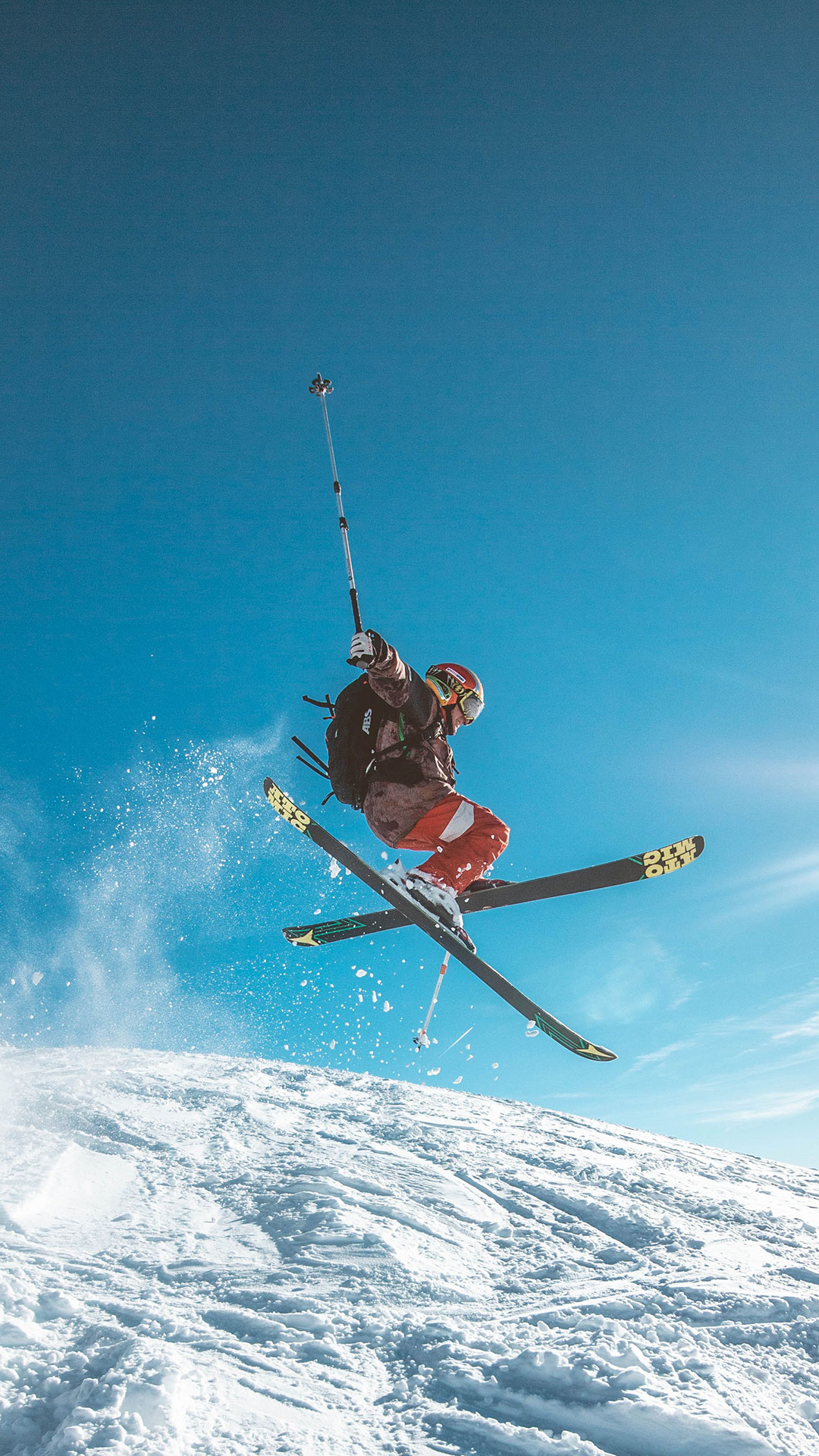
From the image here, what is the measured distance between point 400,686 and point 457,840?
1.41 metres

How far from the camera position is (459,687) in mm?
5551

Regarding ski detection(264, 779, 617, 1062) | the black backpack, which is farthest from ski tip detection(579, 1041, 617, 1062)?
the black backpack

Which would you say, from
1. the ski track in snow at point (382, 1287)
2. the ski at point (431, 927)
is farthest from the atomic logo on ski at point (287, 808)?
the ski track in snow at point (382, 1287)

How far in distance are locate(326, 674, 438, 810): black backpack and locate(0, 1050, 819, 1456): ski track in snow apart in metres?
3.68

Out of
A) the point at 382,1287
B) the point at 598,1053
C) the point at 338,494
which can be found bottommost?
the point at 382,1287

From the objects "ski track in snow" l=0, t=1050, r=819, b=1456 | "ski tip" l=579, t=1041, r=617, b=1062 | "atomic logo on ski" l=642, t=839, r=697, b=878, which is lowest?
"ski track in snow" l=0, t=1050, r=819, b=1456

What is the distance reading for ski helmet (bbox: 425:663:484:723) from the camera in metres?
5.51

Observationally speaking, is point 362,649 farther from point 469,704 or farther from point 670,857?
point 670,857

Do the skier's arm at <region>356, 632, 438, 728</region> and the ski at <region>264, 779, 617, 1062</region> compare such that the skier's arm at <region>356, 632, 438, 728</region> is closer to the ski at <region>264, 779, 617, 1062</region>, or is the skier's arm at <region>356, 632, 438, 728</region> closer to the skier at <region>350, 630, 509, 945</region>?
the skier at <region>350, 630, 509, 945</region>

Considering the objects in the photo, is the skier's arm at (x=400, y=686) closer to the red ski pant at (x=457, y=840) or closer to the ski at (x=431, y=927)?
the red ski pant at (x=457, y=840)

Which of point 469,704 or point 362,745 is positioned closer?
point 362,745

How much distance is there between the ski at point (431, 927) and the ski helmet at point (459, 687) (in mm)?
1504

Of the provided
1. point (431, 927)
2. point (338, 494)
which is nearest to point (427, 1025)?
point (431, 927)

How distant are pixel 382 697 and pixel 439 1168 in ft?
25.6
